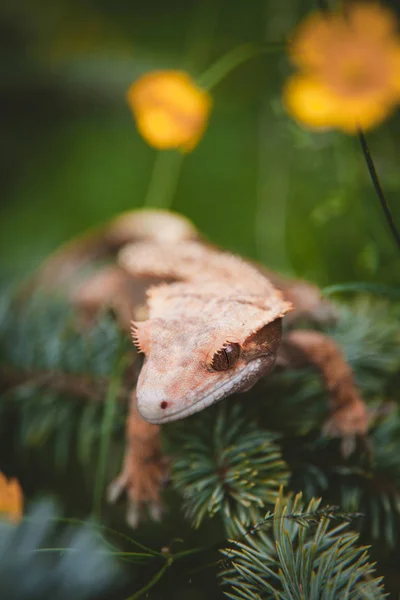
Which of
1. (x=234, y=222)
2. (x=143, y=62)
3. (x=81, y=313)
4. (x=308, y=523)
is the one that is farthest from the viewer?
(x=234, y=222)

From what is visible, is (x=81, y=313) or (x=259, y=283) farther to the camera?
(x=81, y=313)

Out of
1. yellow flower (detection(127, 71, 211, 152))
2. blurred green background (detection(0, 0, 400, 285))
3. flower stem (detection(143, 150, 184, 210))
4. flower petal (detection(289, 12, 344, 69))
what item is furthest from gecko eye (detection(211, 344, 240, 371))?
flower stem (detection(143, 150, 184, 210))

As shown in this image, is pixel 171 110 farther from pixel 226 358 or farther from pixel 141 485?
pixel 141 485

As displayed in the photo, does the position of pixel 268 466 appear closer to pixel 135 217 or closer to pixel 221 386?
pixel 221 386

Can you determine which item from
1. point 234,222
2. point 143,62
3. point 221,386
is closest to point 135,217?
point 234,222

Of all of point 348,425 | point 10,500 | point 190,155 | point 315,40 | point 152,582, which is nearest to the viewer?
point 152,582

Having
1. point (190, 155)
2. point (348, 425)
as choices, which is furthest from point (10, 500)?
point (190, 155)
